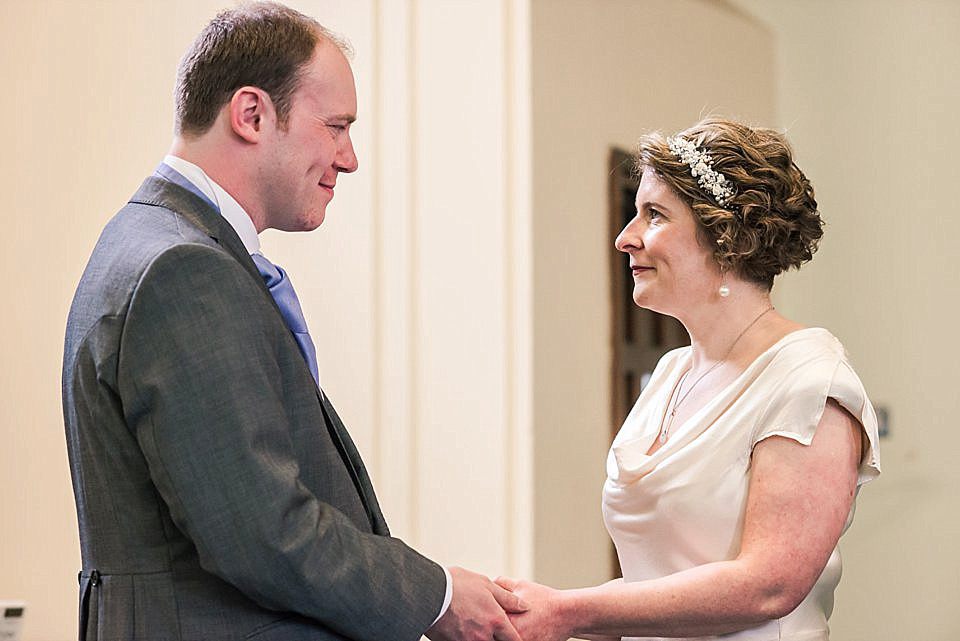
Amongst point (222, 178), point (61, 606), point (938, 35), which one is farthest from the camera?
point (938, 35)

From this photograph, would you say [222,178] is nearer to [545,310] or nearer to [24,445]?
[545,310]

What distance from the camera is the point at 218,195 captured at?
1.97 metres

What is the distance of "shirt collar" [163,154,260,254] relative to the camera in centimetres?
196

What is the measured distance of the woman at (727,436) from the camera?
216 centimetres

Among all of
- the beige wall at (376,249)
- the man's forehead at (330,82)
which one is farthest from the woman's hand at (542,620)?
the beige wall at (376,249)

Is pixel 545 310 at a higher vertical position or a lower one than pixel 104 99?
lower

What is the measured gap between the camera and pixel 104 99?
4609mm

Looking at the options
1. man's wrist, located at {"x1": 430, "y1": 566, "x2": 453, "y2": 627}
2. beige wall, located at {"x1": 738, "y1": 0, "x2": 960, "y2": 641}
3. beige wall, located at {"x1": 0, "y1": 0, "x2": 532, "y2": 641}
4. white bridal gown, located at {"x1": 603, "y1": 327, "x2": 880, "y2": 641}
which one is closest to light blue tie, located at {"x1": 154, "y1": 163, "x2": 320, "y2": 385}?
man's wrist, located at {"x1": 430, "y1": 566, "x2": 453, "y2": 627}

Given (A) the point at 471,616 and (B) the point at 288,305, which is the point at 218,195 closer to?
(B) the point at 288,305

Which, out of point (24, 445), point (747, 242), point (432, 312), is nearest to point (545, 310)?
point (432, 312)

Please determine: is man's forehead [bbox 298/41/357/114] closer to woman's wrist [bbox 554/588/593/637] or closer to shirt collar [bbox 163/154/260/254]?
shirt collar [bbox 163/154/260/254]

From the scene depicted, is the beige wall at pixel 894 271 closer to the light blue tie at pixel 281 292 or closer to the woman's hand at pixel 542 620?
the woman's hand at pixel 542 620

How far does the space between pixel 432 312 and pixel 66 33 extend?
1882 mm

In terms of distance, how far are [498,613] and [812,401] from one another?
67 cm
